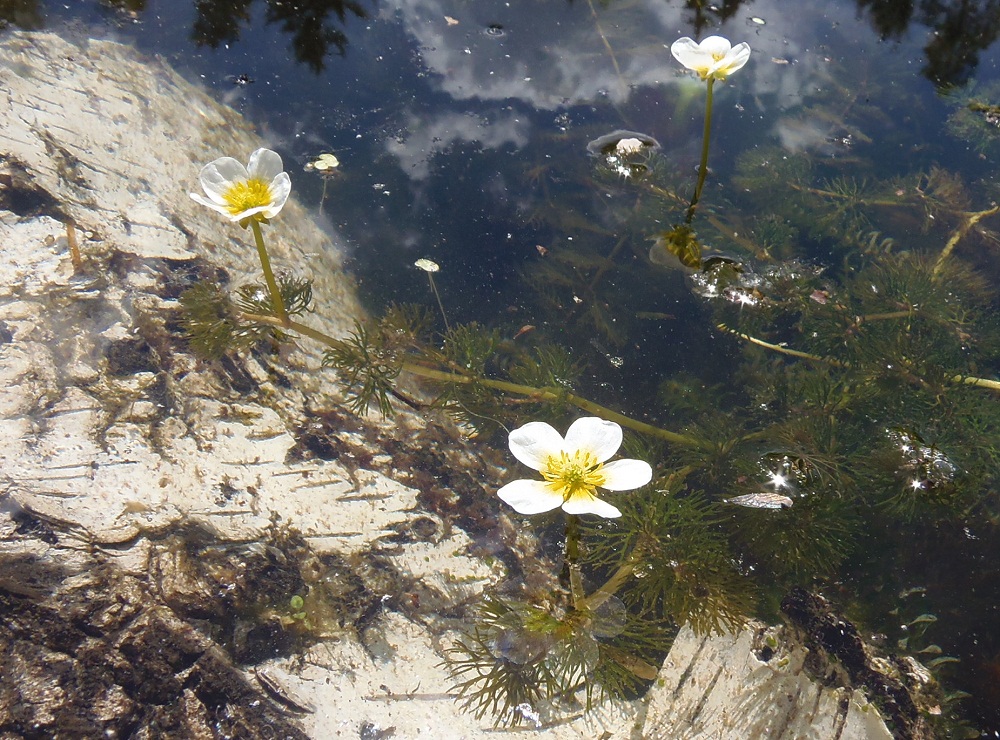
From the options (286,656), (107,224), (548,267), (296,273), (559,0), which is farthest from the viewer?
(559,0)

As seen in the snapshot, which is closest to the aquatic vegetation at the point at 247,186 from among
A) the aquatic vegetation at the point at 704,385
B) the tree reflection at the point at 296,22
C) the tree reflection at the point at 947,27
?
the aquatic vegetation at the point at 704,385

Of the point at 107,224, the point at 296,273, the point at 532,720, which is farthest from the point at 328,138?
the point at 532,720

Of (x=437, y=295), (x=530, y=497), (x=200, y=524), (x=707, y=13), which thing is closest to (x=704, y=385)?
(x=437, y=295)

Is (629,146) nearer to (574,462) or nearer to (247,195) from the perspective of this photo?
(247,195)

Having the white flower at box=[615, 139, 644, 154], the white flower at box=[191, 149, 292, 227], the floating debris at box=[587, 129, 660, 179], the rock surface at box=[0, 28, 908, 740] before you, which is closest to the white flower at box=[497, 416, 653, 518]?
the rock surface at box=[0, 28, 908, 740]

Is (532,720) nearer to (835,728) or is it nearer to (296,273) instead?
(835,728)

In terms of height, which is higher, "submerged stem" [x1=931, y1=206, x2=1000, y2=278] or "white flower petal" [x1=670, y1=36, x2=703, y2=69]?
"white flower petal" [x1=670, y1=36, x2=703, y2=69]

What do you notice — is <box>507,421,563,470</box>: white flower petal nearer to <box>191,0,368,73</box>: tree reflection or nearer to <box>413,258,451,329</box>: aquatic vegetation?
<box>413,258,451,329</box>: aquatic vegetation

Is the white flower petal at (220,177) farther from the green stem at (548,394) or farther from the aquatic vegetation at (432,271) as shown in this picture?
the aquatic vegetation at (432,271)
